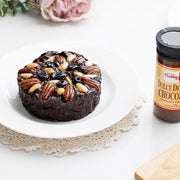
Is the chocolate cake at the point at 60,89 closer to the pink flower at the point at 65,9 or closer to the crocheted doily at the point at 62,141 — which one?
the crocheted doily at the point at 62,141

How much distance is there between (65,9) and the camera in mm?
2109

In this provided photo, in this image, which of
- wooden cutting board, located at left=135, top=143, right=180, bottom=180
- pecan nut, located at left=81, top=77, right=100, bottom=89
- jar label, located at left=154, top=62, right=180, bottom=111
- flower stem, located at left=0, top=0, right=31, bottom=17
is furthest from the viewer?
flower stem, located at left=0, top=0, right=31, bottom=17

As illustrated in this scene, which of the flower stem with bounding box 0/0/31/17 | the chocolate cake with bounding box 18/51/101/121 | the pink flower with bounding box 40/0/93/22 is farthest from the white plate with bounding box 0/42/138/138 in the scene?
the flower stem with bounding box 0/0/31/17

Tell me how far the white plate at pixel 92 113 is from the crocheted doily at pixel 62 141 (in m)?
0.06

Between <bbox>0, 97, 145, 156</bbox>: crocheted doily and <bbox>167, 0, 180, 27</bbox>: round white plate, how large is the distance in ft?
2.62

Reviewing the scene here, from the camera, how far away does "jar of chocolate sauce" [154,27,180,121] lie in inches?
53.7

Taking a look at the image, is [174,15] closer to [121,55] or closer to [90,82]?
[121,55]

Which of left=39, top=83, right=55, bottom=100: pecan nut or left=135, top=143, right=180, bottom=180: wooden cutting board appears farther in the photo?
left=39, top=83, right=55, bottom=100: pecan nut

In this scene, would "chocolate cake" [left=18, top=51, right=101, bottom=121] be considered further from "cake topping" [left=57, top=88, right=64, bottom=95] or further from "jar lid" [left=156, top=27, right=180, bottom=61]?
"jar lid" [left=156, top=27, right=180, bottom=61]

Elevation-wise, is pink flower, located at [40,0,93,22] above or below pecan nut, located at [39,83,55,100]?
above

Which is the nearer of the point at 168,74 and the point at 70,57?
the point at 168,74

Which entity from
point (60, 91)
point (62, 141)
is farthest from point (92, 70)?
point (62, 141)

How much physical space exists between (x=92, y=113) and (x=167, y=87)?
288 millimetres

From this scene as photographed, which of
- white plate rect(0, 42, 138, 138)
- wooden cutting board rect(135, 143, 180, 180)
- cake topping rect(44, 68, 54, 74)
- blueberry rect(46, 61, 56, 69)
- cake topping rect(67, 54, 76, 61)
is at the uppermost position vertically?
cake topping rect(67, 54, 76, 61)
